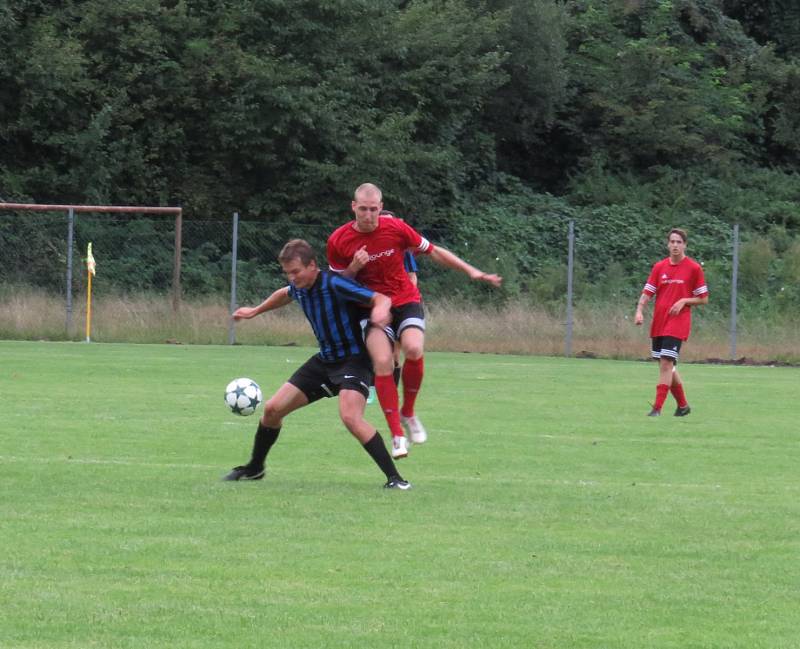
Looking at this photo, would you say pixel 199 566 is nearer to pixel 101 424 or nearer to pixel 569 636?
pixel 569 636

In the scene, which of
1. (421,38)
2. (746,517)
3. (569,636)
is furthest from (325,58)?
(569,636)

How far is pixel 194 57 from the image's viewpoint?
37.6 m

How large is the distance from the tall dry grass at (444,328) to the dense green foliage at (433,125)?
1.22 m

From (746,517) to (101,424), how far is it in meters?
6.31

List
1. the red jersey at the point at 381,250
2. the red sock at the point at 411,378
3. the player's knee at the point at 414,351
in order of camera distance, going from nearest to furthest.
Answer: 1. the red jersey at the point at 381,250
2. the player's knee at the point at 414,351
3. the red sock at the point at 411,378

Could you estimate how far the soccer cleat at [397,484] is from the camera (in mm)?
8852

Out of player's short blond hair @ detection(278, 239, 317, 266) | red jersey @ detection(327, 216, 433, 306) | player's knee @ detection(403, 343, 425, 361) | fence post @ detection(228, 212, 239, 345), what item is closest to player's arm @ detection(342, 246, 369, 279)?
player's short blond hair @ detection(278, 239, 317, 266)

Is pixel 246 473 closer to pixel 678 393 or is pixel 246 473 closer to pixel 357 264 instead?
pixel 357 264

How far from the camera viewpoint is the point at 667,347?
15.1 metres

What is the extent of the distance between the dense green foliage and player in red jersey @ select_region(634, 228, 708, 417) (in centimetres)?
1431

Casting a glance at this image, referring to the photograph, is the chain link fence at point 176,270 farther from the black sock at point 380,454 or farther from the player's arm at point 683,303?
the black sock at point 380,454

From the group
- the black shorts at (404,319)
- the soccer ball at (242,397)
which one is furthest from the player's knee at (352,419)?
the black shorts at (404,319)

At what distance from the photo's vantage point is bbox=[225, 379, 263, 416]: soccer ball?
10625 millimetres

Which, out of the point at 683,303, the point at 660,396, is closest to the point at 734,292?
the point at 683,303
